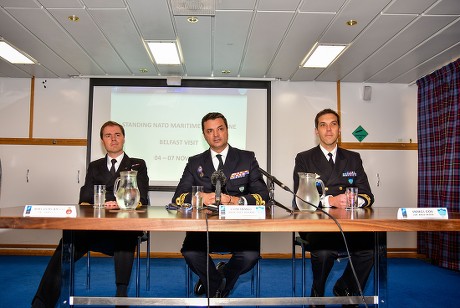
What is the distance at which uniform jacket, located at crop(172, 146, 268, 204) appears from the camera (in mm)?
2463

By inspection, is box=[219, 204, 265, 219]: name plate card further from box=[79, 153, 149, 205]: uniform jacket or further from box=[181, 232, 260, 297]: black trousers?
box=[79, 153, 149, 205]: uniform jacket

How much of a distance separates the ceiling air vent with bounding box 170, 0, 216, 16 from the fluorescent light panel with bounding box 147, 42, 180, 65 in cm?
69

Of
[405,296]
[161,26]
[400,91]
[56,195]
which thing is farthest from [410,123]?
[56,195]

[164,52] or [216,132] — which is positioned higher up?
[164,52]

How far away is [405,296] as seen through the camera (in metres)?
3.12

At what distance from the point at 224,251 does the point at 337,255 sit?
68cm

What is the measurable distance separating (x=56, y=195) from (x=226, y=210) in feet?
13.4

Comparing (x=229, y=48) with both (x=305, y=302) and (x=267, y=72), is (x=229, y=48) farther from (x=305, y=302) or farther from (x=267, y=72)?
(x=305, y=302)

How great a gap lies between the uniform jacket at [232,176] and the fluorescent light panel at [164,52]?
1663 millimetres

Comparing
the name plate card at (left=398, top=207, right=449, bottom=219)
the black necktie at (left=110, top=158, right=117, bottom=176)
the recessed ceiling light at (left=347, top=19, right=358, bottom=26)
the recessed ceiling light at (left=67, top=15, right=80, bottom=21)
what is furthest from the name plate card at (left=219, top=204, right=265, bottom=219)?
the recessed ceiling light at (left=67, top=15, right=80, bottom=21)

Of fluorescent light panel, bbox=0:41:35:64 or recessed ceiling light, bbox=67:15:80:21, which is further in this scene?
fluorescent light panel, bbox=0:41:35:64

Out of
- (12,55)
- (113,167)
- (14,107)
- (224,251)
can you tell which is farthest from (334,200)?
(14,107)

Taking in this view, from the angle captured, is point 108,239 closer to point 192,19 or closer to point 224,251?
point 224,251

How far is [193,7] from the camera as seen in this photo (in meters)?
2.96
